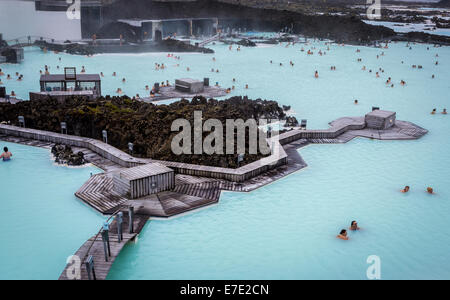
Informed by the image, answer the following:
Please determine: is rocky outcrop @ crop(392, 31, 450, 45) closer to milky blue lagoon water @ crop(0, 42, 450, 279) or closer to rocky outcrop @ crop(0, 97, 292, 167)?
milky blue lagoon water @ crop(0, 42, 450, 279)

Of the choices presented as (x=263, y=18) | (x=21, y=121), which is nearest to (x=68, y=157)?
(x=21, y=121)

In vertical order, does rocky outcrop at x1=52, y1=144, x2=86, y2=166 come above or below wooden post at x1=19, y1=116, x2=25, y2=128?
below

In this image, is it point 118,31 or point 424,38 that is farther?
point 424,38

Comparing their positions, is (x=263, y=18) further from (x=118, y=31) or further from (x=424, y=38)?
(x=118, y=31)

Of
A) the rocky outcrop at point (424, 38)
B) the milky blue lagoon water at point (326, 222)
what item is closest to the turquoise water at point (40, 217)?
the milky blue lagoon water at point (326, 222)

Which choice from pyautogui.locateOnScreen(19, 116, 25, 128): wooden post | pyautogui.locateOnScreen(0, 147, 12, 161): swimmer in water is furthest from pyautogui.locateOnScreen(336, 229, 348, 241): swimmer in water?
pyautogui.locateOnScreen(19, 116, 25, 128): wooden post

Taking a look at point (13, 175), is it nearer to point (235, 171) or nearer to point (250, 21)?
point (235, 171)
